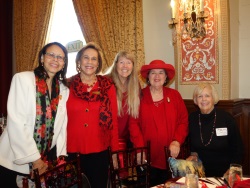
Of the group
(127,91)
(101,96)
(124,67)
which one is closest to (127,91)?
(127,91)

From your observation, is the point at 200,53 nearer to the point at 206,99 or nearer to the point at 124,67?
the point at 206,99

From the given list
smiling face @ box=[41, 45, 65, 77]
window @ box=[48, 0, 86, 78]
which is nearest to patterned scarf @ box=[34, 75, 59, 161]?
smiling face @ box=[41, 45, 65, 77]

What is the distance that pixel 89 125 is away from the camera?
2.14 m

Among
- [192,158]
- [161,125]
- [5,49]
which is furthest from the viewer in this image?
[5,49]

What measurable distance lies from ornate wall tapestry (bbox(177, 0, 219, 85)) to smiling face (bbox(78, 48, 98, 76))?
3.41 ft

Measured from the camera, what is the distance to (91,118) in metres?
2.15

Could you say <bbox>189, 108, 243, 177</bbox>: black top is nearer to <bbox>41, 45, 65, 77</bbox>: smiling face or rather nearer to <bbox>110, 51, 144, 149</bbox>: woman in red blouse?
<bbox>110, 51, 144, 149</bbox>: woman in red blouse

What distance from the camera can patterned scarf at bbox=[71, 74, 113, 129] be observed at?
2.17m

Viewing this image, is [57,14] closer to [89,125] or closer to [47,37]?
[47,37]

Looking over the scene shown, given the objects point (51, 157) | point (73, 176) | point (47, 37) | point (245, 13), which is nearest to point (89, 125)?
point (51, 157)

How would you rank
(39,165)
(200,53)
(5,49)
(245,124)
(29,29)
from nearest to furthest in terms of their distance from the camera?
(39,165), (200,53), (245,124), (29,29), (5,49)

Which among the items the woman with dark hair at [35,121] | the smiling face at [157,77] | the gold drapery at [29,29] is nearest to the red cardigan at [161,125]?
the smiling face at [157,77]

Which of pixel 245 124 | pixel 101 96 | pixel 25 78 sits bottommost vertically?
pixel 245 124

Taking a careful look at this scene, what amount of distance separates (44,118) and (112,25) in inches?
73.1
